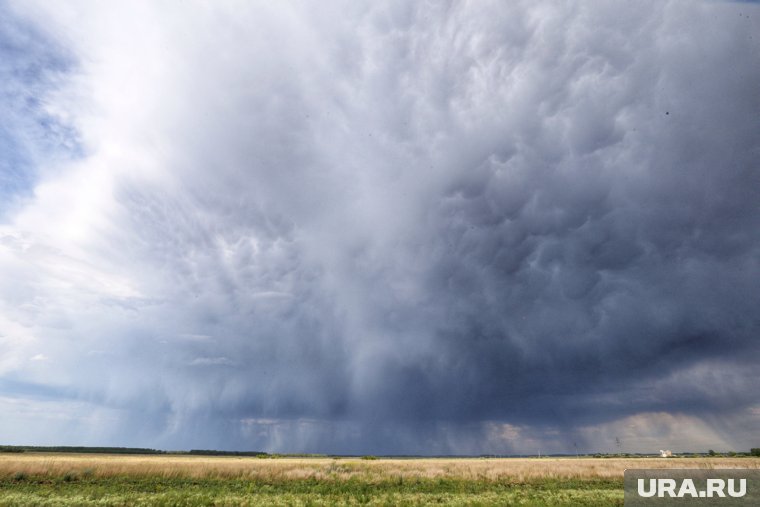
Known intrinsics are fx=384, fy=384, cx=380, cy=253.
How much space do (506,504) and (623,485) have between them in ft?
60.7

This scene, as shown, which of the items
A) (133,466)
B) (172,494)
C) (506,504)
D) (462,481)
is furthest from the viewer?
(133,466)

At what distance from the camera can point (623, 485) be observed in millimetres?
37438

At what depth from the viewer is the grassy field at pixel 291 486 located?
95.2 ft

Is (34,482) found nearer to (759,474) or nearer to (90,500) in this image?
(90,500)

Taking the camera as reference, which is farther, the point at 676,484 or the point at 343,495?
the point at 676,484

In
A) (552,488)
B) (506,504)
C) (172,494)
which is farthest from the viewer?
(552,488)

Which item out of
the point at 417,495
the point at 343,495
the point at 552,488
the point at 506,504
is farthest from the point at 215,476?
the point at 552,488

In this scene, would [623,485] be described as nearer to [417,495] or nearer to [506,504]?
[506,504]

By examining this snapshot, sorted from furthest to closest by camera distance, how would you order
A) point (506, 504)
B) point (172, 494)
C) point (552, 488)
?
point (552, 488) < point (172, 494) < point (506, 504)

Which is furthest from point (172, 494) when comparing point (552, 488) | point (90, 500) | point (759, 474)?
point (759, 474)

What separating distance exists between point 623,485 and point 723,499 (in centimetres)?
967

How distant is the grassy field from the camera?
29.0 metres

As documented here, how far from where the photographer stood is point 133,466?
43.9 m

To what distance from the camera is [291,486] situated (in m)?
37.3
